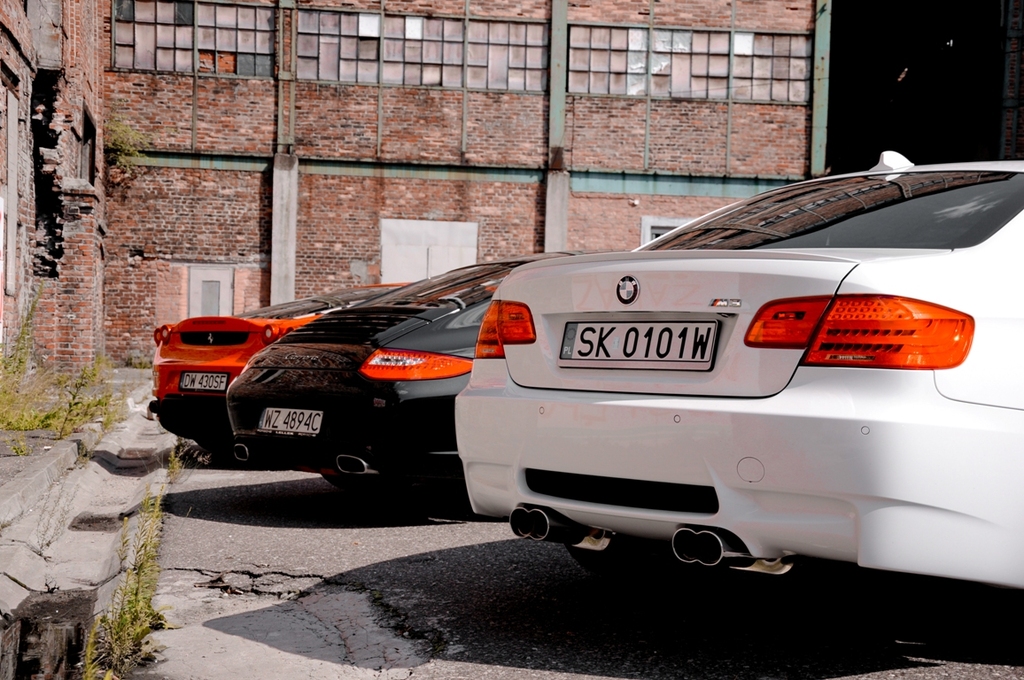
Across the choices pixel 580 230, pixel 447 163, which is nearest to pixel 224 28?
pixel 447 163

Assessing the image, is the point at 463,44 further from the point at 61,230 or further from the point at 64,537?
the point at 64,537

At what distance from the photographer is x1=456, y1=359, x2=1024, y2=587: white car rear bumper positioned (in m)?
2.83

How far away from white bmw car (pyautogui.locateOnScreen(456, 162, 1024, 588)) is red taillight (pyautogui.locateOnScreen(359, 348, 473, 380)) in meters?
1.76

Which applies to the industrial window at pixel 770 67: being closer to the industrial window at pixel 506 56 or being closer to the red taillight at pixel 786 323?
the industrial window at pixel 506 56

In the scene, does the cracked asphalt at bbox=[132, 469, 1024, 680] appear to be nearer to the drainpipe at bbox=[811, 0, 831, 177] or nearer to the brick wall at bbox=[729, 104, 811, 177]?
the brick wall at bbox=[729, 104, 811, 177]

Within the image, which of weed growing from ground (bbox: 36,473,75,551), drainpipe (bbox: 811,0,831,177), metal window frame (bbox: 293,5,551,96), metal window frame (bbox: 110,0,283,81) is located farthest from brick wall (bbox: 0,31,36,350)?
drainpipe (bbox: 811,0,831,177)

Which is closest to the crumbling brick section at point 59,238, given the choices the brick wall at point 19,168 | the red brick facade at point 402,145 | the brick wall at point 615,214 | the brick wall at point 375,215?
the brick wall at point 19,168

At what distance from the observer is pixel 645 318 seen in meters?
3.37

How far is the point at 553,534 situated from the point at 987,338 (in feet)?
4.67

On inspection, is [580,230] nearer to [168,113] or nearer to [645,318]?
[168,113]

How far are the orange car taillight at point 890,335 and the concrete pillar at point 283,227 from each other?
66.0ft

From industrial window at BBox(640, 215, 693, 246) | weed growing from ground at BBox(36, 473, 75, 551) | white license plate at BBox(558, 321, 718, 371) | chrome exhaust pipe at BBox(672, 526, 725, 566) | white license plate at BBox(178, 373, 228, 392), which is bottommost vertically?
weed growing from ground at BBox(36, 473, 75, 551)

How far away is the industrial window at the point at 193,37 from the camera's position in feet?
73.2

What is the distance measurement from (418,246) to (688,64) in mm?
6958
